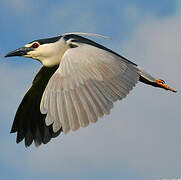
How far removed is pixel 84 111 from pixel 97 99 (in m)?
0.21

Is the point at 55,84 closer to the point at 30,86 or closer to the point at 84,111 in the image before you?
the point at 84,111

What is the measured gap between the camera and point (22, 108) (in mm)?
6719

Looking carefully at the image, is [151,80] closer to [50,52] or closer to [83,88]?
[50,52]

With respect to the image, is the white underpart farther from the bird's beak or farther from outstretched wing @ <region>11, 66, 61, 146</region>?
outstretched wing @ <region>11, 66, 61, 146</region>

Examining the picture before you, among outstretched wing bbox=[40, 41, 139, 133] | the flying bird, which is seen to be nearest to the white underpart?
the flying bird

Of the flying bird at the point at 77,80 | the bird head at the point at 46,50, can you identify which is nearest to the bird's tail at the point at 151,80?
the flying bird at the point at 77,80

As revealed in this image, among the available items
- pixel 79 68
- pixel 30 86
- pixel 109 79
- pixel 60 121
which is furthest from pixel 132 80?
pixel 30 86

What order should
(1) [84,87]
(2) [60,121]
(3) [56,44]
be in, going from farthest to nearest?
(3) [56,44]
(1) [84,87]
(2) [60,121]

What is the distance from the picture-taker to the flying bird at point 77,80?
450 centimetres

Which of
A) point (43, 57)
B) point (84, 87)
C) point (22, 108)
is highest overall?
point (43, 57)

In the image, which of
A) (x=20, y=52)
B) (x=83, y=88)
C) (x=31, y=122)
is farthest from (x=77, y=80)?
(x=31, y=122)

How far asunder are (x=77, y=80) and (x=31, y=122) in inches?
85.1

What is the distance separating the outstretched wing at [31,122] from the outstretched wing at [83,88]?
1597mm

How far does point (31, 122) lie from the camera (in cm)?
675
